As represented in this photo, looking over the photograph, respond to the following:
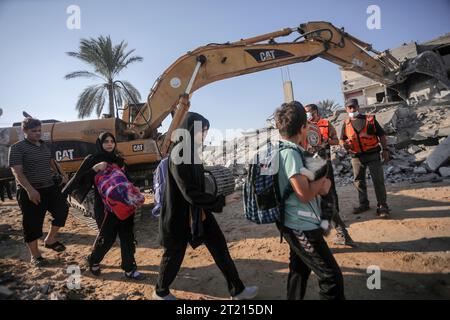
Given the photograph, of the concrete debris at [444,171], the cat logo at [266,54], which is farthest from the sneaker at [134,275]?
the concrete debris at [444,171]

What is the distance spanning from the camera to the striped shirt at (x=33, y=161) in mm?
3518

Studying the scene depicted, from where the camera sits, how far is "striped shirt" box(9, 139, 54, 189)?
352cm

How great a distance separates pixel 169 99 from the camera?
602 cm

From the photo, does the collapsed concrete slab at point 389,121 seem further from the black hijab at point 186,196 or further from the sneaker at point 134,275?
the sneaker at point 134,275

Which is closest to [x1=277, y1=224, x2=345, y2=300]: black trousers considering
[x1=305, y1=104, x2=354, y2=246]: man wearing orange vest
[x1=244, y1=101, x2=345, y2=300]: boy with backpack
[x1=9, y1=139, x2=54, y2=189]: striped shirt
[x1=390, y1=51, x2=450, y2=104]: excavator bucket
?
[x1=244, y1=101, x2=345, y2=300]: boy with backpack

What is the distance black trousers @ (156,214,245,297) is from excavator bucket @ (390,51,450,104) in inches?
376

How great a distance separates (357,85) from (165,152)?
26.4 metres

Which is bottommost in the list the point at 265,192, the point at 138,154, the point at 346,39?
the point at 265,192

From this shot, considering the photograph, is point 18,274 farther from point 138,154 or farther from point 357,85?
point 357,85

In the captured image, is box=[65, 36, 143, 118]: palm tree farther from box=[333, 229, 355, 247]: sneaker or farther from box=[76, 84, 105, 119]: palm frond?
box=[333, 229, 355, 247]: sneaker

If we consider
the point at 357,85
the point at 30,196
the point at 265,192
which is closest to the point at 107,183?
the point at 30,196

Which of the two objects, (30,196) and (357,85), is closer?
(30,196)

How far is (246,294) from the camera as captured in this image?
255 centimetres

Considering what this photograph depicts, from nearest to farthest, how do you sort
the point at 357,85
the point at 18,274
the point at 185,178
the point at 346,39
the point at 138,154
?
the point at 185,178, the point at 18,274, the point at 138,154, the point at 346,39, the point at 357,85
